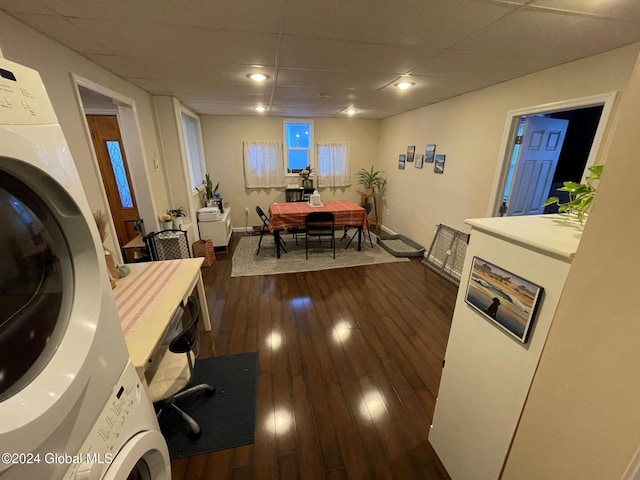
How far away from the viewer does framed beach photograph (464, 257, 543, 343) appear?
0.89m

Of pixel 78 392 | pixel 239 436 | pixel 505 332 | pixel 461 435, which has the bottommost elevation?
pixel 239 436

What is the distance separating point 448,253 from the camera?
3580 mm

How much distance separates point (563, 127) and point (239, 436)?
4.16 metres

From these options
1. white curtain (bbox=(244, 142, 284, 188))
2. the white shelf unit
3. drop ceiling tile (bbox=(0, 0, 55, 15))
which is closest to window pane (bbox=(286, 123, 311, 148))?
white curtain (bbox=(244, 142, 284, 188))

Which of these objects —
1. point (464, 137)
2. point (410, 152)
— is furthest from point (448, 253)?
point (410, 152)

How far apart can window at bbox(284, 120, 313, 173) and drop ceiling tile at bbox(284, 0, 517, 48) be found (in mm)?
3952

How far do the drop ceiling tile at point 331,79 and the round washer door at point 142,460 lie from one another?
262 cm

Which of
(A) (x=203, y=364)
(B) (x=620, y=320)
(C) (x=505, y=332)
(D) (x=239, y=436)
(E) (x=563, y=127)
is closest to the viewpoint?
(B) (x=620, y=320)

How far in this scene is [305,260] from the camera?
409 centimetres

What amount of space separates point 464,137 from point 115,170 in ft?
15.8

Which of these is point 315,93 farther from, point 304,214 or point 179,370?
point 179,370

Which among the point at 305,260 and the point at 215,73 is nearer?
the point at 215,73

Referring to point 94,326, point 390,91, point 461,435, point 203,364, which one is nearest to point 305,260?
point 203,364

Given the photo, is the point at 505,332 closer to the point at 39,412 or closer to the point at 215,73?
the point at 39,412
